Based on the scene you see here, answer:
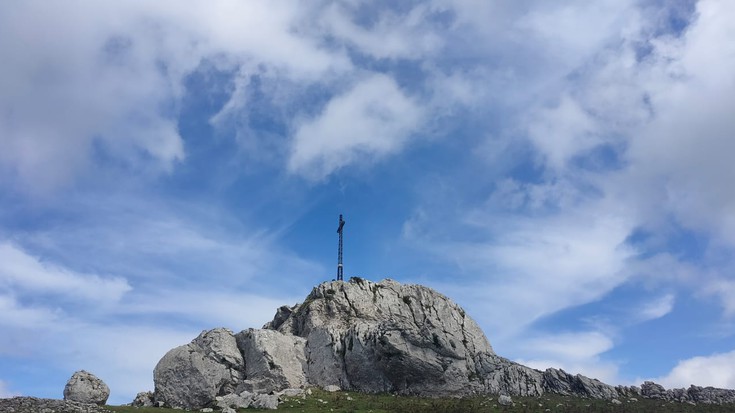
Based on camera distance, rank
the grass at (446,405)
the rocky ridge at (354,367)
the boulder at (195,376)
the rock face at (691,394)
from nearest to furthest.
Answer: the grass at (446,405) < the boulder at (195,376) < the rocky ridge at (354,367) < the rock face at (691,394)

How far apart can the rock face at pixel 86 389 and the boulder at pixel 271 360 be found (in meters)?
15.3

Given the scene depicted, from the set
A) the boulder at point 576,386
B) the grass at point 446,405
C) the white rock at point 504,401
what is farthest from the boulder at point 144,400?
the boulder at point 576,386

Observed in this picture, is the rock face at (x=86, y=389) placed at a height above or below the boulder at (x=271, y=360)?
below

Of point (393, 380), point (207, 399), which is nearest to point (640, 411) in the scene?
point (393, 380)

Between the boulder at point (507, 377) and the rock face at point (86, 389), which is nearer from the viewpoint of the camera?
the rock face at point (86, 389)

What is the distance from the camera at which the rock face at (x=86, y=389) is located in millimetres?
64500

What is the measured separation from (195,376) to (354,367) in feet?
65.7

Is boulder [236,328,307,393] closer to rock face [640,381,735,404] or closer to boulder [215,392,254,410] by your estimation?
boulder [215,392,254,410]

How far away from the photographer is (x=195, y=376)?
68.2 metres

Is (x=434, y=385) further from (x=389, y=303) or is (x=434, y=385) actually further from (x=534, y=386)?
(x=389, y=303)

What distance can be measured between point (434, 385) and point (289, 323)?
2610 centimetres

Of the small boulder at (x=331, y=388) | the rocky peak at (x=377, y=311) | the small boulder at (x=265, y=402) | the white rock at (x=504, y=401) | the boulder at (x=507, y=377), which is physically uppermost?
the rocky peak at (x=377, y=311)

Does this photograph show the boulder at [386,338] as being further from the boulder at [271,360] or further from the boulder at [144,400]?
the boulder at [144,400]

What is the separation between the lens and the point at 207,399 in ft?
219
